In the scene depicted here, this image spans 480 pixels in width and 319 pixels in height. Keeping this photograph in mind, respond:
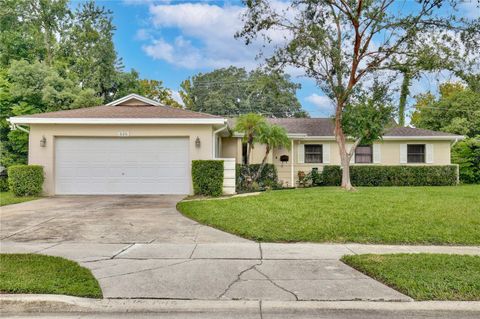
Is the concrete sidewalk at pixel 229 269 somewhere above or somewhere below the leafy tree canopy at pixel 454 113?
below

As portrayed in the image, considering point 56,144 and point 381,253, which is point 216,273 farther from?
point 56,144

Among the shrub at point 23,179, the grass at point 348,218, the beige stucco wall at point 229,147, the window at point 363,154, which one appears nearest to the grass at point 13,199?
the shrub at point 23,179

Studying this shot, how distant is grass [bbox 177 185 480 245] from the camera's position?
22.1ft

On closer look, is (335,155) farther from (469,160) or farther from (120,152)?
(120,152)

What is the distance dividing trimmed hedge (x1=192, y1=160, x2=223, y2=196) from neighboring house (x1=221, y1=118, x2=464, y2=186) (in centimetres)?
577

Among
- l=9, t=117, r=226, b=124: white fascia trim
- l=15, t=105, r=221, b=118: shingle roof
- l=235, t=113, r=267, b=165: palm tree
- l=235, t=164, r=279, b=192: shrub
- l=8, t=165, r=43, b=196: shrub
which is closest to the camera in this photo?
l=8, t=165, r=43, b=196: shrub

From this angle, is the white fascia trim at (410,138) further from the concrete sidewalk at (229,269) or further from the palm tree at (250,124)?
the concrete sidewalk at (229,269)

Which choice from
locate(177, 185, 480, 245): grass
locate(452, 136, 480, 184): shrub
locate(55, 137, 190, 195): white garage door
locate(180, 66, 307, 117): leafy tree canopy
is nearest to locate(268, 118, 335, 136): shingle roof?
locate(452, 136, 480, 184): shrub

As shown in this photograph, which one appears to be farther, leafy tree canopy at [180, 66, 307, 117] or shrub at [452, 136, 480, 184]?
leafy tree canopy at [180, 66, 307, 117]

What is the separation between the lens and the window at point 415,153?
18.7 metres

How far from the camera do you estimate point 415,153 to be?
61.6ft

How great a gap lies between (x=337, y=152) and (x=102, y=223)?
44.2 ft

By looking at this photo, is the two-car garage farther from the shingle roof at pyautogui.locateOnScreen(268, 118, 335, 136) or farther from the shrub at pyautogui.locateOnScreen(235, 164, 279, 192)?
the shingle roof at pyautogui.locateOnScreen(268, 118, 335, 136)

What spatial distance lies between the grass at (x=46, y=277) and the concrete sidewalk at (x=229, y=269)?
0.18 metres
